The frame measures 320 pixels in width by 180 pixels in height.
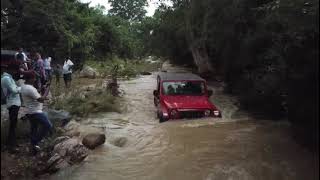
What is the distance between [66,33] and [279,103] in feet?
50.8

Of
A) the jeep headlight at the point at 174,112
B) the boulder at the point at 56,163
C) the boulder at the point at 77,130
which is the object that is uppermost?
the jeep headlight at the point at 174,112

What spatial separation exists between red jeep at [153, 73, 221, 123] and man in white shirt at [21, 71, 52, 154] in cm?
511

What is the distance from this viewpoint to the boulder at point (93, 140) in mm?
11477

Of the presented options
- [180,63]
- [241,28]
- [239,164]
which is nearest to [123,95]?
[241,28]

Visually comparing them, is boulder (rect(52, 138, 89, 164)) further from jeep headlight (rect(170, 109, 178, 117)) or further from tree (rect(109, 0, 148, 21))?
tree (rect(109, 0, 148, 21))

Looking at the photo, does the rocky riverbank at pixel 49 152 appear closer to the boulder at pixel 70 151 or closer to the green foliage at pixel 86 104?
the boulder at pixel 70 151

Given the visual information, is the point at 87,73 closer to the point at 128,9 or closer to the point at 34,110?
the point at 34,110

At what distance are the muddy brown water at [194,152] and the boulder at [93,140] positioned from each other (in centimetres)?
18

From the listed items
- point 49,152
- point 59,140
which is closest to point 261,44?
point 59,140

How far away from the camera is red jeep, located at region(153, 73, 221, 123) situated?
45.8 ft

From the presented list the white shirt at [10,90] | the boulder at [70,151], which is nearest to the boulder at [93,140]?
the boulder at [70,151]

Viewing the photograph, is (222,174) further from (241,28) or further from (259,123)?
(241,28)

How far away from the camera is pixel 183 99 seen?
47.7ft

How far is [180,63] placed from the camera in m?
44.6
